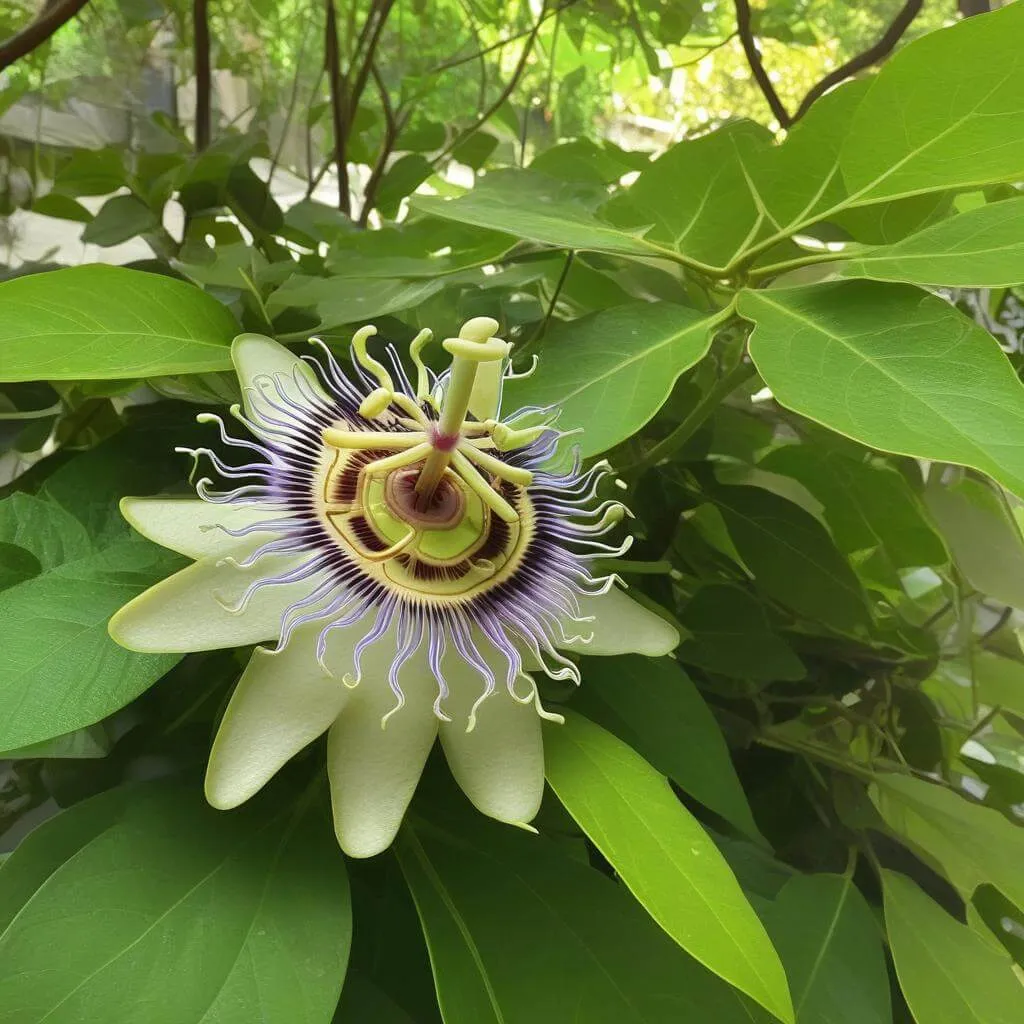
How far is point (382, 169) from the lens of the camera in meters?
0.95

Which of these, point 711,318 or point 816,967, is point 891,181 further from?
point 816,967

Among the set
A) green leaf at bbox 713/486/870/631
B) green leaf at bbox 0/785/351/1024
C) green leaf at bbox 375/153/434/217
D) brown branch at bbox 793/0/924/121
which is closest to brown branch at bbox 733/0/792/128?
brown branch at bbox 793/0/924/121

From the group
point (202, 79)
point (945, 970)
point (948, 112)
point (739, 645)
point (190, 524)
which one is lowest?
point (945, 970)

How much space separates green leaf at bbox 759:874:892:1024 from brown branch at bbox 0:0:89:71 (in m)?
0.73

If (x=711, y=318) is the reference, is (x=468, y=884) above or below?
below

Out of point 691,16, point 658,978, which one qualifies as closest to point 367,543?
point 658,978

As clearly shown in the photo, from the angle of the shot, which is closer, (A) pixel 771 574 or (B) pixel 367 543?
(B) pixel 367 543

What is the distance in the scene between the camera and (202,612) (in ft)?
1.22

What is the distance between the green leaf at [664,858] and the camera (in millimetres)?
345

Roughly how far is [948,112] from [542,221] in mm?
203

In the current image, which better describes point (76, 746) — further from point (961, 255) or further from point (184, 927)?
point (961, 255)

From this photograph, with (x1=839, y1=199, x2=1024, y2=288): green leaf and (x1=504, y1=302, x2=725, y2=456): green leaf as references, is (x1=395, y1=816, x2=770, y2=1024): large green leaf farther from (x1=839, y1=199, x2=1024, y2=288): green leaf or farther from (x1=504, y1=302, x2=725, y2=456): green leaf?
(x1=839, y1=199, x2=1024, y2=288): green leaf

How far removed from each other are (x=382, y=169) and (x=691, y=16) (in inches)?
14.1

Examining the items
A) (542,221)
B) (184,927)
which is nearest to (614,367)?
(542,221)
